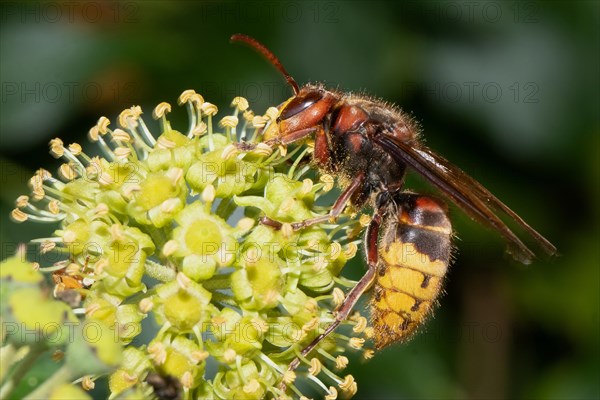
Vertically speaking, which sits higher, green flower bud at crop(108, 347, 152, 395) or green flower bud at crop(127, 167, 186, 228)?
green flower bud at crop(127, 167, 186, 228)

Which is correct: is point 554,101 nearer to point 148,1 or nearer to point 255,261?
point 148,1

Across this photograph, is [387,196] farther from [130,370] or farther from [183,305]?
[130,370]

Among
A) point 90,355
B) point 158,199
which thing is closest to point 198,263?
point 158,199

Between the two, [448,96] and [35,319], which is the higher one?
[35,319]

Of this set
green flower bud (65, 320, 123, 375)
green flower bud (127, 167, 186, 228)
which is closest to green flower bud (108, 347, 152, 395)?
green flower bud (127, 167, 186, 228)

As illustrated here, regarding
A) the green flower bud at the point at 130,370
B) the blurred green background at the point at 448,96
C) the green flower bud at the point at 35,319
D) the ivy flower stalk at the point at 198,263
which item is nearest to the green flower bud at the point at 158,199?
the ivy flower stalk at the point at 198,263

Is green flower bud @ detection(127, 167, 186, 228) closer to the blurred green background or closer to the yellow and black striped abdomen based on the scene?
the yellow and black striped abdomen

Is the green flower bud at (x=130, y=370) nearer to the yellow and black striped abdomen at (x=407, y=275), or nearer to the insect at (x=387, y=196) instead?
the insect at (x=387, y=196)
